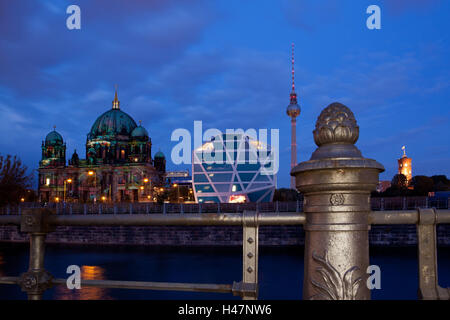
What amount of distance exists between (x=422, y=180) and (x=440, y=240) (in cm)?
3180

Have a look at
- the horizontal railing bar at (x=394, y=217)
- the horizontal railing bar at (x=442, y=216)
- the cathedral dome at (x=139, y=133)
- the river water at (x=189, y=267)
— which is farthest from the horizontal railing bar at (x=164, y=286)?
the cathedral dome at (x=139, y=133)

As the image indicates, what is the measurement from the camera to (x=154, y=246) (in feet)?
113

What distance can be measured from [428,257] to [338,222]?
29.6 inches

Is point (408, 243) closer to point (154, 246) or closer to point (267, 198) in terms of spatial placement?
point (154, 246)

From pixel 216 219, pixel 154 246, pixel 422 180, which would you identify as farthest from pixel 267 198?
pixel 216 219

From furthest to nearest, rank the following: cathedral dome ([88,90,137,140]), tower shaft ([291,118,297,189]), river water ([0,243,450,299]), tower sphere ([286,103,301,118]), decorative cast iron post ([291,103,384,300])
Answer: tower sphere ([286,103,301,118]) < tower shaft ([291,118,297,189]) < cathedral dome ([88,90,137,140]) < river water ([0,243,450,299]) < decorative cast iron post ([291,103,384,300])

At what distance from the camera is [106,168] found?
90.8 m

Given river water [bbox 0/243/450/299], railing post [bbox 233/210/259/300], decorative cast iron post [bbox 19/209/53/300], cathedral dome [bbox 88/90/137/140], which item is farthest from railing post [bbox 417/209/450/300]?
cathedral dome [bbox 88/90/137/140]

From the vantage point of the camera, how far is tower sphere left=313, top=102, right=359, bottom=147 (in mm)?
2756

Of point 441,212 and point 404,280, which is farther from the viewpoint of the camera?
point 404,280

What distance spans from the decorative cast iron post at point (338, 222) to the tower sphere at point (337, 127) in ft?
0.10

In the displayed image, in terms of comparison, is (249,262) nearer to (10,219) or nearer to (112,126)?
(10,219)

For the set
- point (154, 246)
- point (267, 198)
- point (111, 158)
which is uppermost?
point (111, 158)

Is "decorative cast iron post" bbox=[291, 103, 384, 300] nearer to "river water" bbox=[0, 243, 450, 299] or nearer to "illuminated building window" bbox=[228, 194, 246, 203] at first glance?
"river water" bbox=[0, 243, 450, 299]
